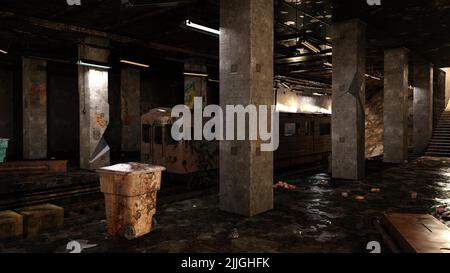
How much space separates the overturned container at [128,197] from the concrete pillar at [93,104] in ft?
27.9

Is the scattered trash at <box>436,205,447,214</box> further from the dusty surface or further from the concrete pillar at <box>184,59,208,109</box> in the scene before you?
the concrete pillar at <box>184,59,208,109</box>

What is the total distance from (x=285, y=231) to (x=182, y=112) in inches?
242

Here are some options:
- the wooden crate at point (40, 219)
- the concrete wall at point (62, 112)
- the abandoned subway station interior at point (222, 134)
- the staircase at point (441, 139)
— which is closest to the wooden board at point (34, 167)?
the abandoned subway station interior at point (222, 134)

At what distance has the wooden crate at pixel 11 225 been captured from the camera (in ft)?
17.5

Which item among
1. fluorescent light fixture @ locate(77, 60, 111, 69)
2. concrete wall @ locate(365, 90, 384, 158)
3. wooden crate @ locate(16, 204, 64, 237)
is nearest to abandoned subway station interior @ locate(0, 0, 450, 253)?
wooden crate @ locate(16, 204, 64, 237)

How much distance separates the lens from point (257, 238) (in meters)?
5.16

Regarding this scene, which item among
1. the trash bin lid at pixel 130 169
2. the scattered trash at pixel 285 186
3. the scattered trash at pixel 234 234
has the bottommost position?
the scattered trash at pixel 234 234

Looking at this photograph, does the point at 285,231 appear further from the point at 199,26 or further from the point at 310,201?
the point at 199,26

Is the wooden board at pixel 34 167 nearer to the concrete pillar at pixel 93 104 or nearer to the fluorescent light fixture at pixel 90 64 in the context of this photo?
the concrete pillar at pixel 93 104

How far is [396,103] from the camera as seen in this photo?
14.7m

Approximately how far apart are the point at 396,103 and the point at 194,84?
971 centimetres

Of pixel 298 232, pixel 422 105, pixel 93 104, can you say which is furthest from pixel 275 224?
pixel 422 105

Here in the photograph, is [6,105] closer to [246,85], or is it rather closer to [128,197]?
[128,197]
